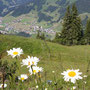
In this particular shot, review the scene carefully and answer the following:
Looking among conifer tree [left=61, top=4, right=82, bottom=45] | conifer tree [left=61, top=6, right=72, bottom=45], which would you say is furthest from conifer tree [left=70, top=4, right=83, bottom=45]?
conifer tree [left=61, top=6, right=72, bottom=45]

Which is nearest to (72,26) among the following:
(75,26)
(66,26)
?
(75,26)

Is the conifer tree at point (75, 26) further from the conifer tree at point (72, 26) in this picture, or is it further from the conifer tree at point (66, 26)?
the conifer tree at point (66, 26)

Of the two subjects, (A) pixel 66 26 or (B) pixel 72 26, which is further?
(A) pixel 66 26

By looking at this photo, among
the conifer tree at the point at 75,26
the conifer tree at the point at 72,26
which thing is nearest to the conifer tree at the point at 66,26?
the conifer tree at the point at 72,26

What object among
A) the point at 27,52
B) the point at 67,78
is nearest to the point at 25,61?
the point at 67,78

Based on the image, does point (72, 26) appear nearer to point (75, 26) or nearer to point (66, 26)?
point (75, 26)

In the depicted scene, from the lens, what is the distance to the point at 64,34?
138 feet

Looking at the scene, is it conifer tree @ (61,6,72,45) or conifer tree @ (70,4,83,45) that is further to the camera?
conifer tree @ (61,6,72,45)

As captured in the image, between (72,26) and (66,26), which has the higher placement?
(66,26)

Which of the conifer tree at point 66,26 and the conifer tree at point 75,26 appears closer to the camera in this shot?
the conifer tree at point 75,26

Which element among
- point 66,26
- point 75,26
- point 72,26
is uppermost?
point 66,26

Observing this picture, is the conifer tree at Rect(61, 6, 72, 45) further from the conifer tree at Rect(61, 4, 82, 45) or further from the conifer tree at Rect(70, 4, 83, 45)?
the conifer tree at Rect(70, 4, 83, 45)

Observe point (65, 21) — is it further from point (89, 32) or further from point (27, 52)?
point (27, 52)

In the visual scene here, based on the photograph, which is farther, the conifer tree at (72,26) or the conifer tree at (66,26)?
the conifer tree at (66,26)
